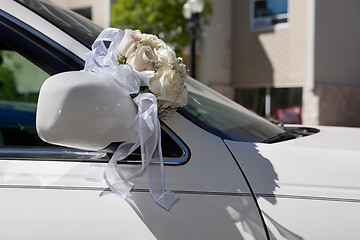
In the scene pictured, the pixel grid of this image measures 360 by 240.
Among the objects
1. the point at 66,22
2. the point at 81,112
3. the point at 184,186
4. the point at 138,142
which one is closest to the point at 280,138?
the point at 184,186

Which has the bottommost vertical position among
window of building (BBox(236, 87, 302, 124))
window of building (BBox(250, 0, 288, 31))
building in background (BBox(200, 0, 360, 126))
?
window of building (BBox(236, 87, 302, 124))

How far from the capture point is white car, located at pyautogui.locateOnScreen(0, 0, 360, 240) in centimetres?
127

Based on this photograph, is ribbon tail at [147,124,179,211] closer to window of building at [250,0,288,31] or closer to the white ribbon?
the white ribbon

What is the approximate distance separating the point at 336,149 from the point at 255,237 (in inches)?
18.2

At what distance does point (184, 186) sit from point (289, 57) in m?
13.5

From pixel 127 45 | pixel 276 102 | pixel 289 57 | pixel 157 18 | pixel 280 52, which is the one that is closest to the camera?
pixel 127 45

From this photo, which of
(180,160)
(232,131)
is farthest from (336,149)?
(180,160)

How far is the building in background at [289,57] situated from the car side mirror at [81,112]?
1306 centimetres

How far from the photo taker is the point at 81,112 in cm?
121

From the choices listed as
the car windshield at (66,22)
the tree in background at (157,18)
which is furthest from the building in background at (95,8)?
the car windshield at (66,22)

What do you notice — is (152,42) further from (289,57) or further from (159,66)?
(289,57)

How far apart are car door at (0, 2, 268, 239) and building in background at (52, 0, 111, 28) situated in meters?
12.6

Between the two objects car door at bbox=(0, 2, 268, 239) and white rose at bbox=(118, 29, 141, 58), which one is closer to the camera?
car door at bbox=(0, 2, 268, 239)

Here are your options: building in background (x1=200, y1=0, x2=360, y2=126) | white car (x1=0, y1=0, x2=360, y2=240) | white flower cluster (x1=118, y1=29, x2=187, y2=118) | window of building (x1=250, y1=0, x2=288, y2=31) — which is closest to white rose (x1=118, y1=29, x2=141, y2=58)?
white flower cluster (x1=118, y1=29, x2=187, y2=118)
